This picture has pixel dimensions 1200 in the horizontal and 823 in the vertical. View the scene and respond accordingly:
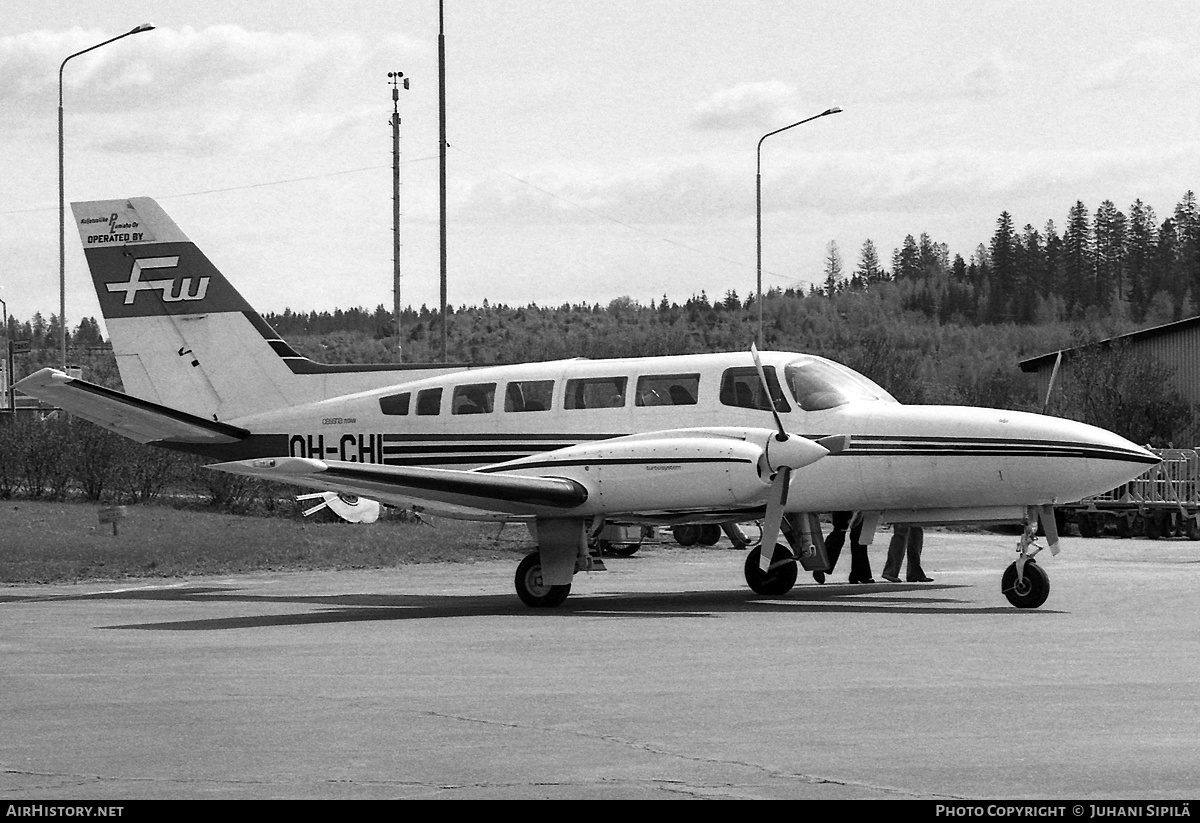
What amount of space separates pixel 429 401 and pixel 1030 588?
7.84m

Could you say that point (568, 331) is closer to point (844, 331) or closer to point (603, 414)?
point (844, 331)

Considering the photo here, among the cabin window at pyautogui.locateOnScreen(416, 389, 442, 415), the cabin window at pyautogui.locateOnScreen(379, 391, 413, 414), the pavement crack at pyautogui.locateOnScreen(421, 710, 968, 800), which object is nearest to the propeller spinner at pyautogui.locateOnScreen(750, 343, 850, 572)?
the cabin window at pyautogui.locateOnScreen(416, 389, 442, 415)

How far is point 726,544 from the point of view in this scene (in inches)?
1276

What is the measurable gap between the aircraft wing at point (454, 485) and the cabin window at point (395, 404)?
2.94 meters

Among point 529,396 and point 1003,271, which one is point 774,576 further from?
point 1003,271

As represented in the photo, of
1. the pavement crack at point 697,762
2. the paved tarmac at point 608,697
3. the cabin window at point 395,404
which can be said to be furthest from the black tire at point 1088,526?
the pavement crack at point 697,762

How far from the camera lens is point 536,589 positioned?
17641 millimetres

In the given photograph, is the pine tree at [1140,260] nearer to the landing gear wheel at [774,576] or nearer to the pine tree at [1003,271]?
the pine tree at [1003,271]

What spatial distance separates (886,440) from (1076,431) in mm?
2034

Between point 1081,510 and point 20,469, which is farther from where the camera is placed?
point 20,469

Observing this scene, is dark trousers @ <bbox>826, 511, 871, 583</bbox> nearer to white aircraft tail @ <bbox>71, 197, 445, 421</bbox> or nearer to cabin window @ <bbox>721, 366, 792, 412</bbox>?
cabin window @ <bbox>721, 366, 792, 412</bbox>

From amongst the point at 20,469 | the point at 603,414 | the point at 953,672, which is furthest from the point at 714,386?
the point at 20,469

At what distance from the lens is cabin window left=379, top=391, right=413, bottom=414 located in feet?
66.2

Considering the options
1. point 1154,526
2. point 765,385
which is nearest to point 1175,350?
point 1154,526
